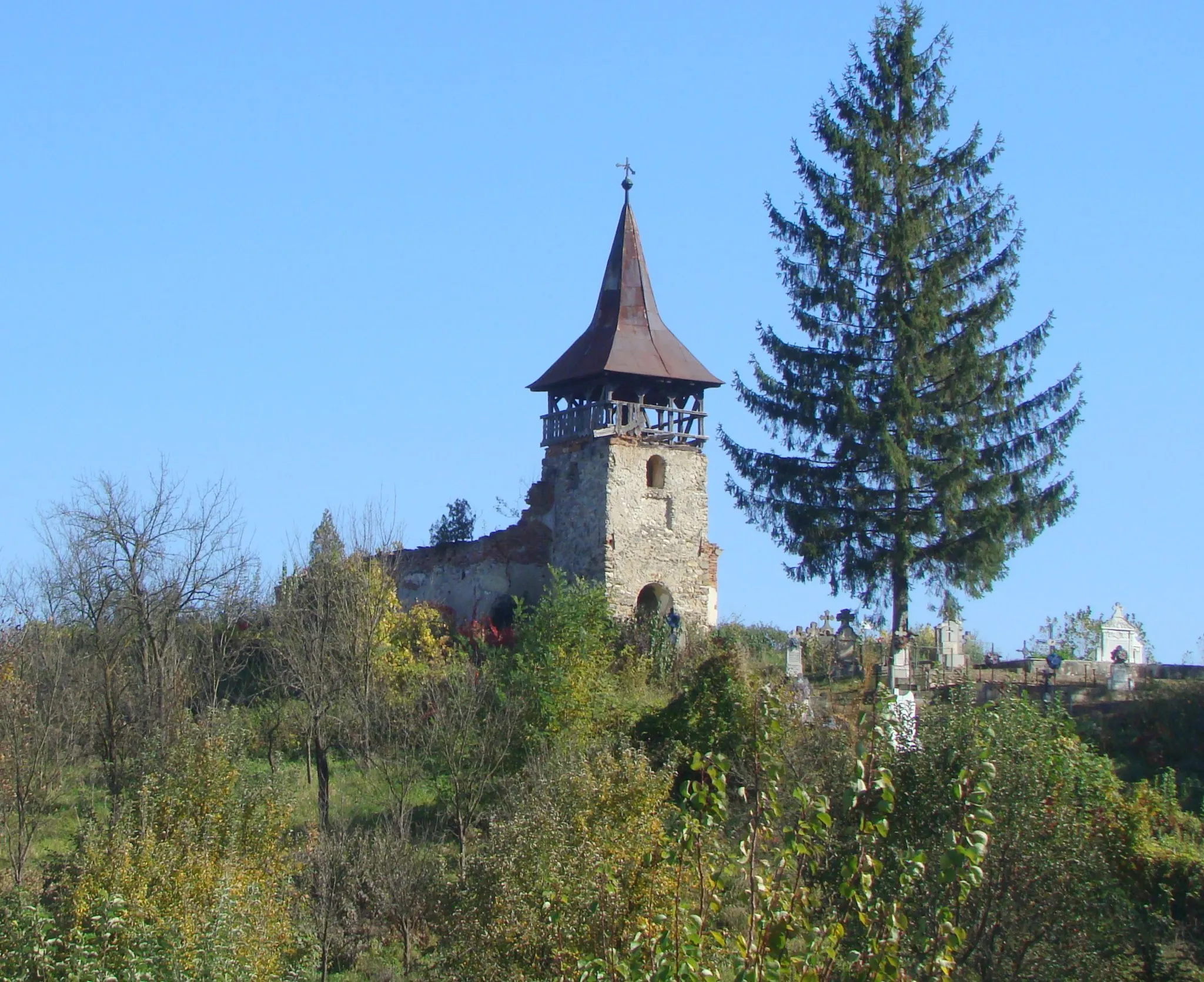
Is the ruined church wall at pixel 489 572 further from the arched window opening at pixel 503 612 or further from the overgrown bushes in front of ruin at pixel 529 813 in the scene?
the overgrown bushes in front of ruin at pixel 529 813

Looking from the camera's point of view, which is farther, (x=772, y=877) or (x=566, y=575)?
(x=566, y=575)

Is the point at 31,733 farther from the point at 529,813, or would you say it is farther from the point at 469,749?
the point at 529,813

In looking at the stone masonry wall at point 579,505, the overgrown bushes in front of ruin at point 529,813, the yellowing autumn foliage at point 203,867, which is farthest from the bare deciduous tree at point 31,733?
the stone masonry wall at point 579,505

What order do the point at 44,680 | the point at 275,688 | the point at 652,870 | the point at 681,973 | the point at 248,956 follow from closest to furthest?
the point at 681,973 → the point at 652,870 → the point at 248,956 → the point at 44,680 → the point at 275,688

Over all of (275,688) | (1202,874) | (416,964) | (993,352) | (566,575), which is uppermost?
(993,352)

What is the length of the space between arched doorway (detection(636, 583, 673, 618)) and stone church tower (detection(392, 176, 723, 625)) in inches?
1.2

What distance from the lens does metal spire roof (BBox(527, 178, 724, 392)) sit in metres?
37.3

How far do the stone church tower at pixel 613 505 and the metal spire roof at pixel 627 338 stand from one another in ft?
0.15

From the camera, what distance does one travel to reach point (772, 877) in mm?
11758

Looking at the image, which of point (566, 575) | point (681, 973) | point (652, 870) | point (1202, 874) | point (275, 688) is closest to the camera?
point (681, 973)

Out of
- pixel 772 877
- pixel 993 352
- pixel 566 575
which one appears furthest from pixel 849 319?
pixel 772 877

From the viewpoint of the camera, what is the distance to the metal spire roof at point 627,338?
122ft

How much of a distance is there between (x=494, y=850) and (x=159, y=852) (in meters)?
4.75

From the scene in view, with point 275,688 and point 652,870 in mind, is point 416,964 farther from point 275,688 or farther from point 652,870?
point 275,688
